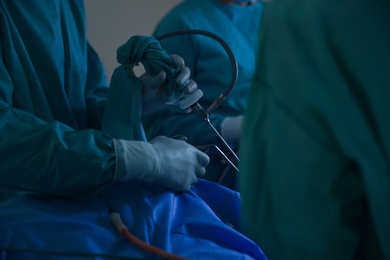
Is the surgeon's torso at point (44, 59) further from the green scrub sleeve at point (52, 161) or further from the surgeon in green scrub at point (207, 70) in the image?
the surgeon in green scrub at point (207, 70)

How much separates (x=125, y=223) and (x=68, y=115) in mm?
383

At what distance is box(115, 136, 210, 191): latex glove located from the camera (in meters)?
0.85

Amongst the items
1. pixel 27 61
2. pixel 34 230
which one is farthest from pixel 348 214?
pixel 27 61

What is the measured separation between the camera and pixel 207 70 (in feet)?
4.80

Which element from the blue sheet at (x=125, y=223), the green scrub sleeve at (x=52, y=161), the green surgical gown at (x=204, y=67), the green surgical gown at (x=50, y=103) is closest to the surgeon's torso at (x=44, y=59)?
Answer: the green surgical gown at (x=50, y=103)

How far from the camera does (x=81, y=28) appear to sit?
1.18 meters

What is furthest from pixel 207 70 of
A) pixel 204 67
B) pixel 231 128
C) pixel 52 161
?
pixel 52 161

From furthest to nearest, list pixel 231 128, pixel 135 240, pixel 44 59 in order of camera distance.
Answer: pixel 231 128, pixel 44 59, pixel 135 240

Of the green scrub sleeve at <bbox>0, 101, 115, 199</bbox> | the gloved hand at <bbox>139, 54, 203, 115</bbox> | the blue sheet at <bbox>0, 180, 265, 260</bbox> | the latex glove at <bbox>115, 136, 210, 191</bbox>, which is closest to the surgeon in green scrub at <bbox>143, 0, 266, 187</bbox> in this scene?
the gloved hand at <bbox>139, 54, 203, 115</bbox>

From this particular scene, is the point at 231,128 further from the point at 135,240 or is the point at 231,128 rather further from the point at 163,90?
the point at 135,240

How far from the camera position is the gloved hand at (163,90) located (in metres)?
0.99

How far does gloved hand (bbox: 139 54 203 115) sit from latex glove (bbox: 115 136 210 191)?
102 millimetres

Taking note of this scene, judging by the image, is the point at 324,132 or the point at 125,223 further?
the point at 125,223

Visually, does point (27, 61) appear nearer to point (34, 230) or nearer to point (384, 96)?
point (34, 230)
